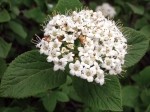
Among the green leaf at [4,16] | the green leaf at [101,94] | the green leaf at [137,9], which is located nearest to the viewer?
the green leaf at [101,94]

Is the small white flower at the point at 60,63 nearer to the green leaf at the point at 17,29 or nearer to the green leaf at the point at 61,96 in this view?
the green leaf at the point at 61,96

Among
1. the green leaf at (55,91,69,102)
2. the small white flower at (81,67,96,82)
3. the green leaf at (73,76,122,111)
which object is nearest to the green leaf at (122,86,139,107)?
the green leaf at (55,91,69,102)

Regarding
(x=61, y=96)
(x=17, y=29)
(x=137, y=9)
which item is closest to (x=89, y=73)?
(x=61, y=96)

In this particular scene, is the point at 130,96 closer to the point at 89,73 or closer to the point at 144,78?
the point at 144,78

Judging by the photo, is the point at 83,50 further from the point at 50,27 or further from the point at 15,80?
the point at 15,80

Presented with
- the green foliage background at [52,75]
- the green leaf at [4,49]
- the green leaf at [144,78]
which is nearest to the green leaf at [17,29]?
the green foliage background at [52,75]

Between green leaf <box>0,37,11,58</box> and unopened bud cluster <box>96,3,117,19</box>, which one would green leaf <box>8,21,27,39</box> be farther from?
unopened bud cluster <box>96,3,117,19</box>
